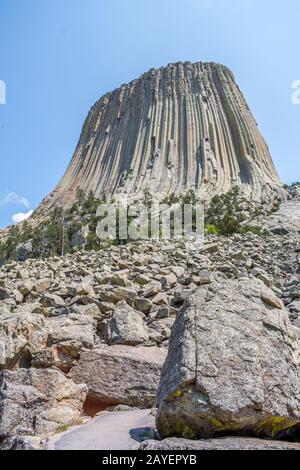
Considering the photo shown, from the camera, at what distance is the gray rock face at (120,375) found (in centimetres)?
489

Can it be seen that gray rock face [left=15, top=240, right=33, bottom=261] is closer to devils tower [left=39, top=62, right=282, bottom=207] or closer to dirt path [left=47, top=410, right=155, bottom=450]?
devils tower [left=39, top=62, right=282, bottom=207]

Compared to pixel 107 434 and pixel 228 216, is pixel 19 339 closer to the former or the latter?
pixel 107 434

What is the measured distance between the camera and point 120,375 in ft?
16.6

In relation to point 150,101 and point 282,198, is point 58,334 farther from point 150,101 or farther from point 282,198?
point 150,101

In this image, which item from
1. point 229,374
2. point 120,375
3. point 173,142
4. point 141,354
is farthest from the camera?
point 173,142

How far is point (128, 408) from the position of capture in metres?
4.77

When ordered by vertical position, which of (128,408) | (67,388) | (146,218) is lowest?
(128,408)

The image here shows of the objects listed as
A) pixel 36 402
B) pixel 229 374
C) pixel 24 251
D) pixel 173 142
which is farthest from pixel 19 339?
pixel 173 142

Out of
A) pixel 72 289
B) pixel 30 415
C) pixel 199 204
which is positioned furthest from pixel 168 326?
pixel 199 204

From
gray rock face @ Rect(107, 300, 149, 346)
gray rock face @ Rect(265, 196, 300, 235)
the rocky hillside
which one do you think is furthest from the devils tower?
gray rock face @ Rect(107, 300, 149, 346)

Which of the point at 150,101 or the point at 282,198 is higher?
the point at 150,101

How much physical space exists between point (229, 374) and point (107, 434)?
1.09 metres

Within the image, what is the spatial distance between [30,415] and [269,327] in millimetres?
2191

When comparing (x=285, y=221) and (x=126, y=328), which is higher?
(x=285, y=221)
